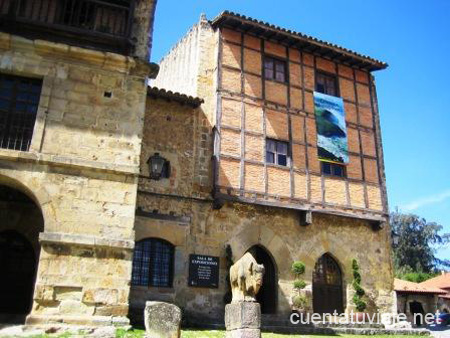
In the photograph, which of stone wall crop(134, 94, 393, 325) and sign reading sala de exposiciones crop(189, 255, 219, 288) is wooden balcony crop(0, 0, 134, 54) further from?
sign reading sala de exposiciones crop(189, 255, 219, 288)

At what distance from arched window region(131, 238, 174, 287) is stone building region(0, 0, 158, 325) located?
9.50ft

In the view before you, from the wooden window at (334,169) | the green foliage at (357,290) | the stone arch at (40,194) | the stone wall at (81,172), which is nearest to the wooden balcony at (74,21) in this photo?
the stone wall at (81,172)

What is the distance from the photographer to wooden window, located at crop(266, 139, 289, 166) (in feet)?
50.9

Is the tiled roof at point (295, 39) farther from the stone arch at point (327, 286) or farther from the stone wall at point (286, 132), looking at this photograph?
the stone arch at point (327, 286)

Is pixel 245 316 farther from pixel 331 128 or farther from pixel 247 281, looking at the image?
pixel 331 128

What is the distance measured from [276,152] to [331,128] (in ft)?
8.70

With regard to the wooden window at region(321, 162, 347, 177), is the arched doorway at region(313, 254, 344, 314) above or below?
below

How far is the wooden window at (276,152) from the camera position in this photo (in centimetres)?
1553

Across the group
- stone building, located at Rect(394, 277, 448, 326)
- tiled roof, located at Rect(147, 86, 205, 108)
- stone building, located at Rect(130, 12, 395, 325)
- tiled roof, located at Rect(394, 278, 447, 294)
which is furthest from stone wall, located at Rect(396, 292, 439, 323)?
tiled roof, located at Rect(147, 86, 205, 108)

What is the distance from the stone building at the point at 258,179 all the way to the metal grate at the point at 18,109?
3.58 meters

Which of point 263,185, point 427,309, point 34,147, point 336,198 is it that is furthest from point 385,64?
point 427,309

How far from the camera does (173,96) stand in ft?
47.7

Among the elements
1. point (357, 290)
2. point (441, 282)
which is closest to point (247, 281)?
point (357, 290)

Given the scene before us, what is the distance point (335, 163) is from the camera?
650 inches
